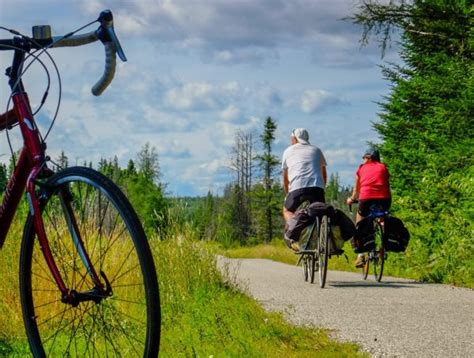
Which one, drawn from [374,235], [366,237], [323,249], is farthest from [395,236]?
[323,249]

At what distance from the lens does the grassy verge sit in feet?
21.2

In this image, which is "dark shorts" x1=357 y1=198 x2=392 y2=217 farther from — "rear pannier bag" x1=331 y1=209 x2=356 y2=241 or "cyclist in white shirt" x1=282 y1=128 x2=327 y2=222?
"rear pannier bag" x1=331 y1=209 x2=356 y2=241

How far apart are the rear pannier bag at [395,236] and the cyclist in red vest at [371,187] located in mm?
475

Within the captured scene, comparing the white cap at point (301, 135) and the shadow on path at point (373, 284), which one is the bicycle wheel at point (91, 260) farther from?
the white cap at point (301, 135)

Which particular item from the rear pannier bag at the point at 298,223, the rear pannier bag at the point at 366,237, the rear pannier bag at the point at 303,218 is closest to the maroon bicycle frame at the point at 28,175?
the rear pannier bag at the point at 303,218

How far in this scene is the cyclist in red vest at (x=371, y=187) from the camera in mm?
14914

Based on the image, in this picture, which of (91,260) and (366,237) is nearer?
(91,260)

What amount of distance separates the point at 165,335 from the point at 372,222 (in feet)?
26.8

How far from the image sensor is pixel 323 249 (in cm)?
1255

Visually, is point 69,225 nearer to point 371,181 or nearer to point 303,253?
point 303,253

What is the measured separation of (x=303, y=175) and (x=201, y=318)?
19.1 feet

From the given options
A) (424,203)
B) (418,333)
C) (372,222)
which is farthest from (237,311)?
(424,203)

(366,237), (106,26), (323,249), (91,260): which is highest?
(106,26)

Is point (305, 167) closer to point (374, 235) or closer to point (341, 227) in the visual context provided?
point (341, 227)
